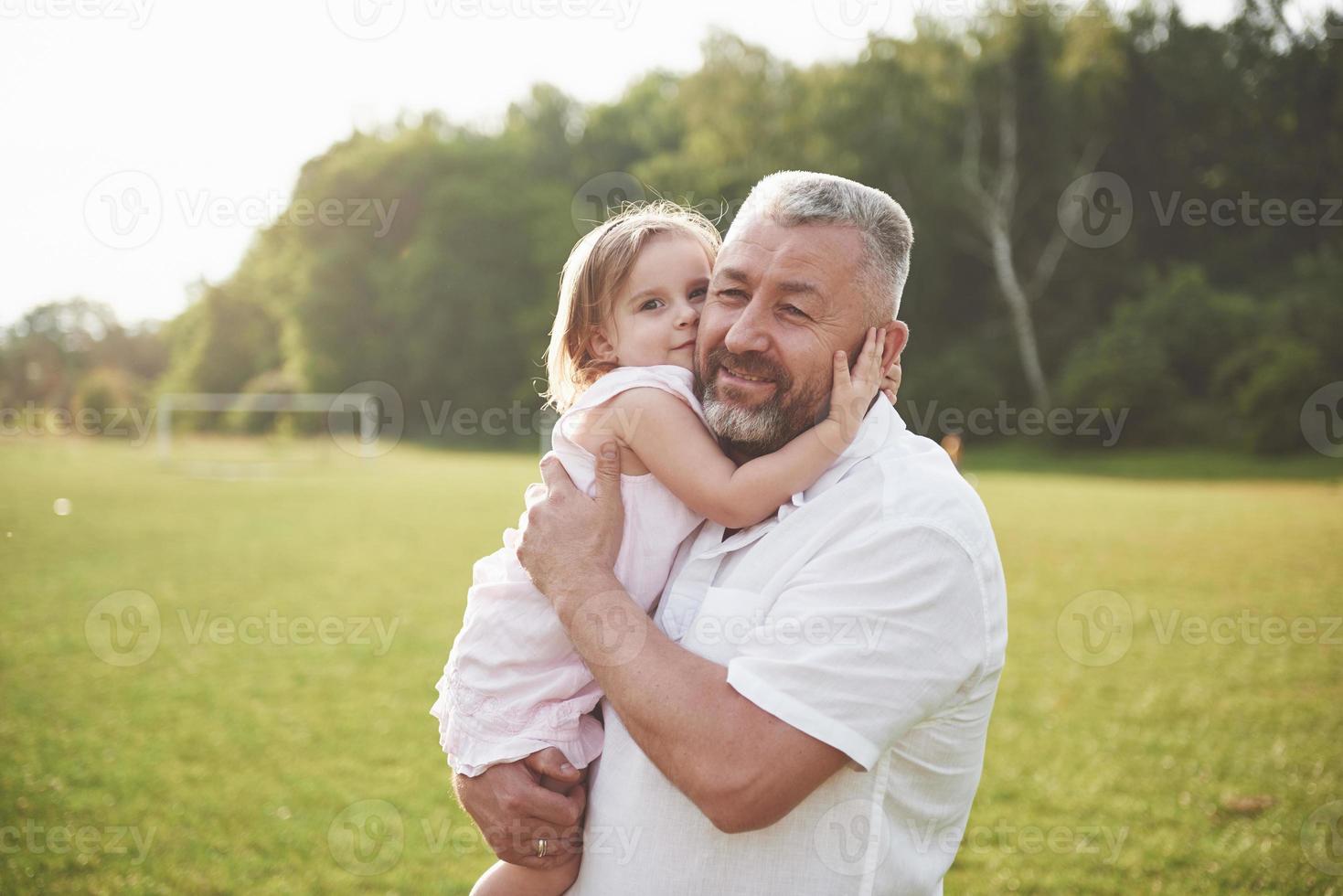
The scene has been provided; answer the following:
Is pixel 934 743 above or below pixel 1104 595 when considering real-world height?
above

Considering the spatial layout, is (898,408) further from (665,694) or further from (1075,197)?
(665,694)

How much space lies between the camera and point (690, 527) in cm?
242

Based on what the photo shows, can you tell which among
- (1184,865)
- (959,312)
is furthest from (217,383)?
(1184,865)

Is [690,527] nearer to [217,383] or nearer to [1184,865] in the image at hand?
[1184,865]

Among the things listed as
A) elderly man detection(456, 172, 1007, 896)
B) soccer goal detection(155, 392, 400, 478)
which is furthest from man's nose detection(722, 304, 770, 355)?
soccer goal detection(155, 392, 400, 478)

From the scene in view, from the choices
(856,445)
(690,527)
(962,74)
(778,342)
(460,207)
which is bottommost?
(690,527)

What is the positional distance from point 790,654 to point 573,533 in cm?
64

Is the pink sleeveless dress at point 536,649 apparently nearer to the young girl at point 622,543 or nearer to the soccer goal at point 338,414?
the young girl at point 622,543

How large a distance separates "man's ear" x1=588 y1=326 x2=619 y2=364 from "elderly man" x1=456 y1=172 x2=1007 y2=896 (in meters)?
0.55

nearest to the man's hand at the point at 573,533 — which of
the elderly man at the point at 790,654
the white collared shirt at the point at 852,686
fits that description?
the elderly man at the point at 790,654

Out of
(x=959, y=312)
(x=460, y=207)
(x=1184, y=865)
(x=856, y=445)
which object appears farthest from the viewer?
(x=460, y=207)

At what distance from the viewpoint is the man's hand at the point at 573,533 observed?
2139 mm

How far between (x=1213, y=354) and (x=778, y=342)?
31152mm

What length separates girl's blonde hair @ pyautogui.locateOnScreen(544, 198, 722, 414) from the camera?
2834 millimetres
